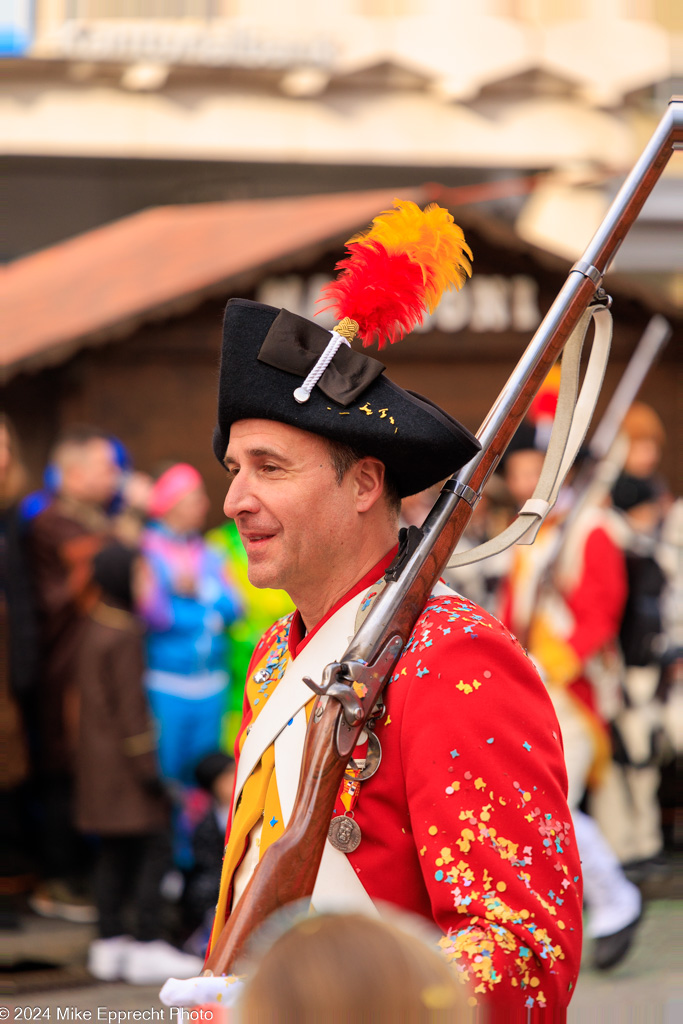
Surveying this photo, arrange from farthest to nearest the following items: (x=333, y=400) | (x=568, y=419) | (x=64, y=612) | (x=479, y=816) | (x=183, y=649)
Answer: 1. (x=64, y=612)
2. (x=183, y=649)
3. (x=568, y=419)
4. (x=333, y=400)
5. (x=479, y=816)

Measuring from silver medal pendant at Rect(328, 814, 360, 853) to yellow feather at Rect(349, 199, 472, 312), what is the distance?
0.92 metres

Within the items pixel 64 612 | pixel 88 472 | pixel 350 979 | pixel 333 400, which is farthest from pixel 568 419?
pixel 64 612

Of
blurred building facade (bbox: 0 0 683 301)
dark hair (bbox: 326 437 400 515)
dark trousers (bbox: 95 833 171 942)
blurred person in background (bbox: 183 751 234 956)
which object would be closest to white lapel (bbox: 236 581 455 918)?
dark hair (bbox: 326 437 400 515)

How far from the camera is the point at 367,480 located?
211cm

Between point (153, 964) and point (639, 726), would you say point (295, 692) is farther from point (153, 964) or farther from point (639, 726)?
point (639, 726)

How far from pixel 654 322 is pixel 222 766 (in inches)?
187

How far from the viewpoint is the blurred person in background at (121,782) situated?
17.5 ft

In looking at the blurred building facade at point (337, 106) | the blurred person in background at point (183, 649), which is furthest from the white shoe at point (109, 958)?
the blurred building facade at point (337, 106)

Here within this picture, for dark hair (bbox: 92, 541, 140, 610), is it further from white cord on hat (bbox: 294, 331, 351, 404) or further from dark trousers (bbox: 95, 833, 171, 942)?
white cord on hat (bbox: 294, 331, 351, 404)

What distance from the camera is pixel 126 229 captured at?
9352 mm

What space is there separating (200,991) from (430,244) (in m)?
1.29

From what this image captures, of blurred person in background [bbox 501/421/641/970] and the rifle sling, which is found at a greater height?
the rifle sling

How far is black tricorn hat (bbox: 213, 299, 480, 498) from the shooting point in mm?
2000

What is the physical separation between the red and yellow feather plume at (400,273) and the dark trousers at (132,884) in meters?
3.82
